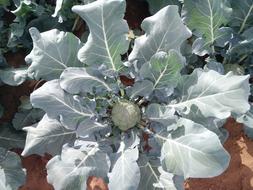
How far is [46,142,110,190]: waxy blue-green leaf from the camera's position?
2.14 m

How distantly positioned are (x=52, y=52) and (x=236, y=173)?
1183 mm

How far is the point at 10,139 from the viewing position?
2748 millimetres

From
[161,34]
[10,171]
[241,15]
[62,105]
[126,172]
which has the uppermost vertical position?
[161,34]

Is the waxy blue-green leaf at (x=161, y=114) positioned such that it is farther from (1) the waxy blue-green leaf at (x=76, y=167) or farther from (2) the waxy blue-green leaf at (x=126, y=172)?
(1) the waxy blue-green leaf at (x=76, y=167)

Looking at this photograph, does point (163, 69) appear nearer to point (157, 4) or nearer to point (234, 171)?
point (157, 4)

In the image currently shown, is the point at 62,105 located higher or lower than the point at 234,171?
higher

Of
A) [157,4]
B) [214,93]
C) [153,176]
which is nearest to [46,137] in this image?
[153,176]

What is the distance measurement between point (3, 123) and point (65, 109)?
2.48ft

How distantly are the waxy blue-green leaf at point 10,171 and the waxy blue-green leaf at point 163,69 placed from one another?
0.90m

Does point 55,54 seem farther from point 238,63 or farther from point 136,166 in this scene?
point 238,63

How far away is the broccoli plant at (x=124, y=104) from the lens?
205cm

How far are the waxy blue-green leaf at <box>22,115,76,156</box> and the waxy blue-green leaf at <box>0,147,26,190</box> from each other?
36cm

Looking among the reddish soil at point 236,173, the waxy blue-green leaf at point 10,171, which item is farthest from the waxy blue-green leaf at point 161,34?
the waxy blue-green leaf at point 10,171

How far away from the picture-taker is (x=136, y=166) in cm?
214
